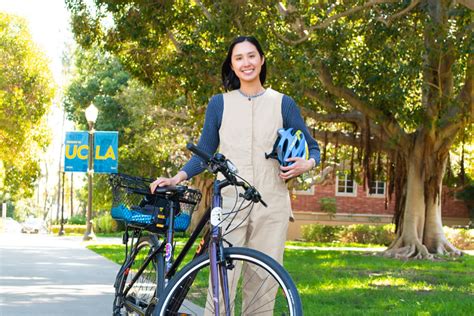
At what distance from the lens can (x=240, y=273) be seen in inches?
196

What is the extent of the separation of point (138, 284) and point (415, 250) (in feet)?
65.2

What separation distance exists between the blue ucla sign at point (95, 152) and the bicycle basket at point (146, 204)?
22.2 metres

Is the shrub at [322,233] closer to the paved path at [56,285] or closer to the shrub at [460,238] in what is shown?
the shrub at [460,238]

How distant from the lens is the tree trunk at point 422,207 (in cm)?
2572

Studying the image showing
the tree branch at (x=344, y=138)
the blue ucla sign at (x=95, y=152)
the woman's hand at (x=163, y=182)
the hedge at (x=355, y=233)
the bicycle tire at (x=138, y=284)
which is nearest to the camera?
the woman's hand at (x=163, y=182)

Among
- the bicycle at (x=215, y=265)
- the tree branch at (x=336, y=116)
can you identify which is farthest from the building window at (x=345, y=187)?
the bicycle at (x=215, y=265)

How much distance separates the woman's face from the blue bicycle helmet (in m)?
0.46

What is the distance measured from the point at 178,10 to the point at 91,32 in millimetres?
3128

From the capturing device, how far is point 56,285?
1268 centimetres

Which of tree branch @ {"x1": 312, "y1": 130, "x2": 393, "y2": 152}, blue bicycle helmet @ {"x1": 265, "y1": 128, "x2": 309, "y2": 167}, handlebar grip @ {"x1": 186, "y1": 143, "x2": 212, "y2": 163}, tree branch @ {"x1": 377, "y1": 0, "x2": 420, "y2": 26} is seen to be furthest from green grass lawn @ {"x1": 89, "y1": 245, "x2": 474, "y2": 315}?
tree branch @ {"x1": 312, "y1": 130, "x2": 393, "y2": 152}

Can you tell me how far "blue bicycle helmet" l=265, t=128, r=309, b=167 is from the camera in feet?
17.0

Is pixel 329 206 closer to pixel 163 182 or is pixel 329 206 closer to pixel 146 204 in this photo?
pixel 146 204

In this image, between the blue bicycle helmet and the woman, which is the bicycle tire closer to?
the woman

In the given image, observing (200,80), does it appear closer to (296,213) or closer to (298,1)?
(298,1)
